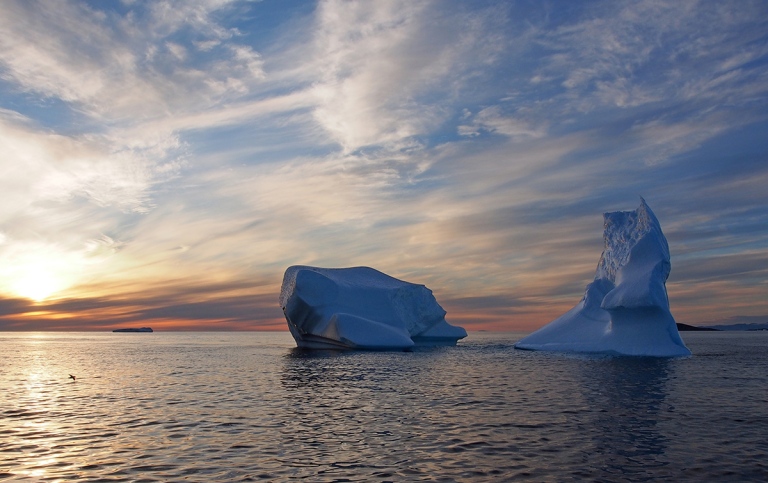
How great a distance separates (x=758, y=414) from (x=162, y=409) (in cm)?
1732

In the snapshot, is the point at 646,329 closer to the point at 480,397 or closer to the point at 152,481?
the point at 480,397

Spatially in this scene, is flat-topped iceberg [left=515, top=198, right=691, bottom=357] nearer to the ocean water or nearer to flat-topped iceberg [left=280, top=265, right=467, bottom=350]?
the ocean water

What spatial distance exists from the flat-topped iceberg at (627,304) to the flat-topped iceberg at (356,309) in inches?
503

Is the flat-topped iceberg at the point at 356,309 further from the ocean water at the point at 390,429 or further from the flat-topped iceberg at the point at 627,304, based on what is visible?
the ocean water at the point at 390,429

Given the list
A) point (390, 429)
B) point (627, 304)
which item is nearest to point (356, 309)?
point (627, 304)

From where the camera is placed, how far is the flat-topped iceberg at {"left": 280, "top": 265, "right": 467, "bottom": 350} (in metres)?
48.4

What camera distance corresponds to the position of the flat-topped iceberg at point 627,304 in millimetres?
39125

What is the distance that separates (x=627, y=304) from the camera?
38.3 m

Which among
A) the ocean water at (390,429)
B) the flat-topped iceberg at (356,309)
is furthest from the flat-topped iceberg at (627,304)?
the flat-topped iceberg at (356,309)

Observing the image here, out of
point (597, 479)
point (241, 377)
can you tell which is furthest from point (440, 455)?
point (241, 377)

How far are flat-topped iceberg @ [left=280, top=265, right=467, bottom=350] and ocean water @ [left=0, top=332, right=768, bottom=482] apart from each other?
21.4 metres

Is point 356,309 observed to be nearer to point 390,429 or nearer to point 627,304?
point 627,304

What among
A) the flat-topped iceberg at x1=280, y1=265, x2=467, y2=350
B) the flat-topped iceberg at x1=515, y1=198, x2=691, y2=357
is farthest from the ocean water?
the flat-topped iceberg at x1=280, y1=265, x2=467, y2=350

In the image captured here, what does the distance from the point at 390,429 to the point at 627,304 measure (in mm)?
28612
